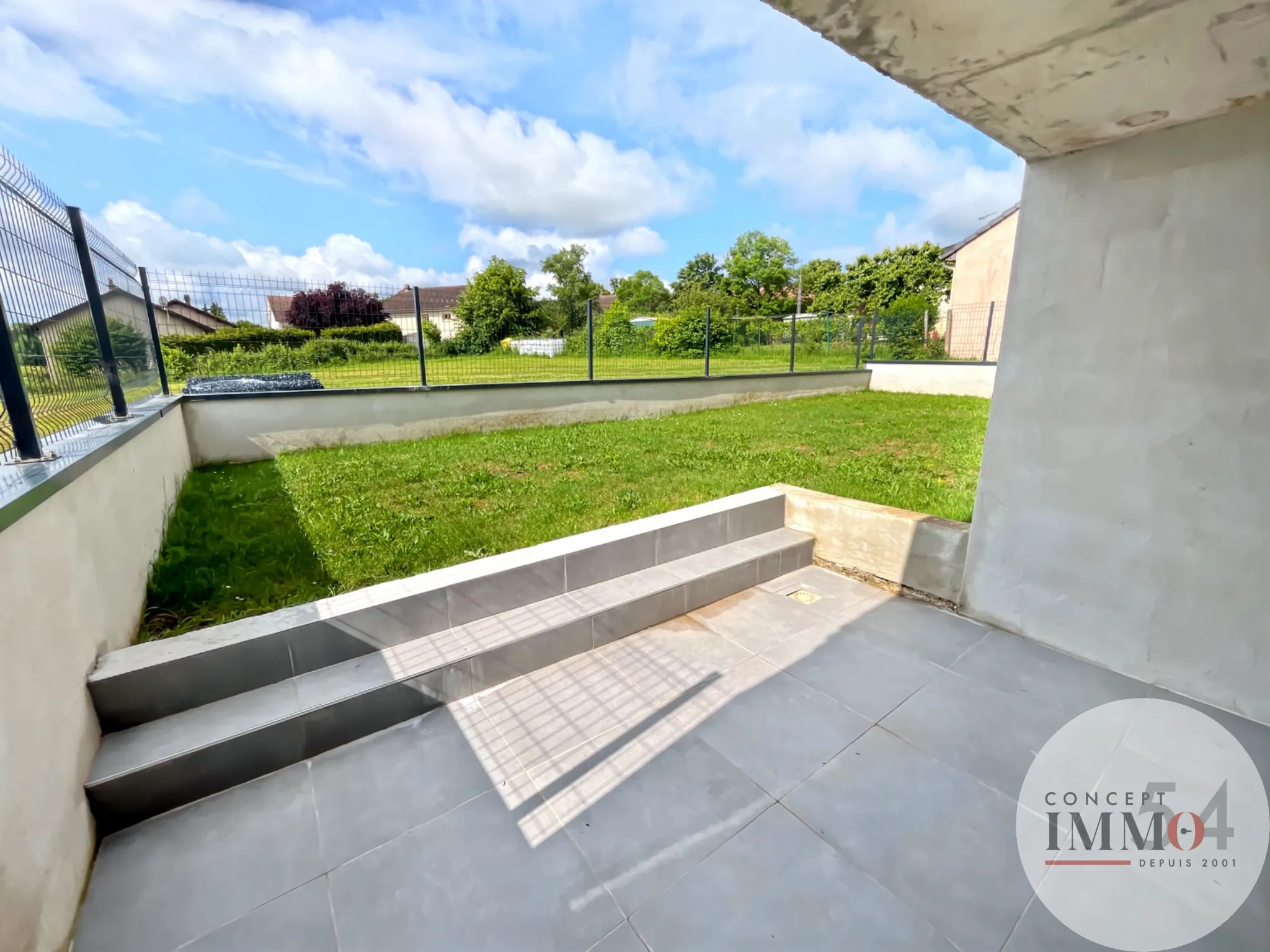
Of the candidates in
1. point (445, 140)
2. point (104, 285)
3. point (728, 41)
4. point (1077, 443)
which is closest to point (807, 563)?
point (1077, 443)

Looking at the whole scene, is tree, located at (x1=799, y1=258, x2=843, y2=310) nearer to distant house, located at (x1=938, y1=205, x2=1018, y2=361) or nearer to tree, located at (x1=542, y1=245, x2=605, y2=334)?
distant house, located at (x1=938, y1=205, x2=1018, y2=361)

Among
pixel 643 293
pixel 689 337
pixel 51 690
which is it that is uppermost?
pixel 643 293

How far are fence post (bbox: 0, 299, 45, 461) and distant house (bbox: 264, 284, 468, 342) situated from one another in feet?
14.7

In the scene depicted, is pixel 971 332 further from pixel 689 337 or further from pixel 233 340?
pixel 233 340

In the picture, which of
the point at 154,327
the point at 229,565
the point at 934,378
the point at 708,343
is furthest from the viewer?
the point at 934,378

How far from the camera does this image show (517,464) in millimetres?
4895

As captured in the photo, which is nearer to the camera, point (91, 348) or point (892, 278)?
point (91, 348)

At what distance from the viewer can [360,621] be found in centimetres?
209

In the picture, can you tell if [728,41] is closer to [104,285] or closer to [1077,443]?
[1077,443]

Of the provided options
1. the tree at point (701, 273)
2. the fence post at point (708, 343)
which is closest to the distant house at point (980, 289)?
the fence post at point (708, 343)

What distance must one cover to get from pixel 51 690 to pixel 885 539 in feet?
12.1

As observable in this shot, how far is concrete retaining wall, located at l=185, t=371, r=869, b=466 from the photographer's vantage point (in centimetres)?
531

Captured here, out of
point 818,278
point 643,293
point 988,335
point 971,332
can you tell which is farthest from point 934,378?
point 643,293

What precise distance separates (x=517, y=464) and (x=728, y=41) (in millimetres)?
4049
